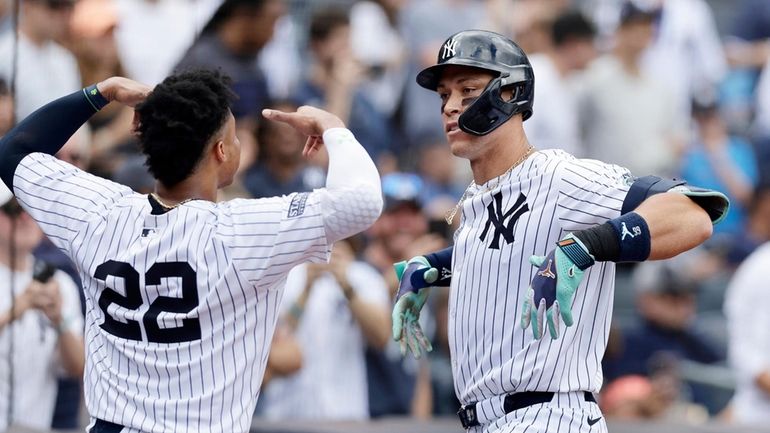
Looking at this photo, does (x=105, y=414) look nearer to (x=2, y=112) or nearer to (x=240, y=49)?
(x=2, y=112)

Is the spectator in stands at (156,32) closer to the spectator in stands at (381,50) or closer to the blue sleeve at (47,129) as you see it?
the spectator in stands at (381,50)

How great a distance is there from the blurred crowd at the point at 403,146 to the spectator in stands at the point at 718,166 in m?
0.02

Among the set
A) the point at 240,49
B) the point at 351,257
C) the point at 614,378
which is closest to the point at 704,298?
the point at 614,378

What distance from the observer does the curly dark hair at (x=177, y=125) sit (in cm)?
366

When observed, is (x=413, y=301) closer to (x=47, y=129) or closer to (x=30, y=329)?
(x=47, y=129)

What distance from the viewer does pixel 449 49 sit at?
13.6 ft

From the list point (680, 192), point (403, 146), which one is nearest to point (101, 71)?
point (403, 146)

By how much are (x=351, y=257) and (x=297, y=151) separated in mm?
717

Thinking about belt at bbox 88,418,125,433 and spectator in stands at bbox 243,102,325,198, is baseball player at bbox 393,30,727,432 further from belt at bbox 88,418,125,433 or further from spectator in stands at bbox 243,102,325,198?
spectator in stands at bbox 243,102,325,198

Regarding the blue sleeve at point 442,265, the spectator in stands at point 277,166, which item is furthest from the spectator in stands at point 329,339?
the blue sleeve at point 442,265

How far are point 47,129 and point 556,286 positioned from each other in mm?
1663

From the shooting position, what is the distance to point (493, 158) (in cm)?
419

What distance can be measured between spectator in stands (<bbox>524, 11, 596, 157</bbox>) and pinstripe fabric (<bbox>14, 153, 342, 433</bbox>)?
5551mm

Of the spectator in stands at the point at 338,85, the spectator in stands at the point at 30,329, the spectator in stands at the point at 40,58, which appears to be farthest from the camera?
the spectator in stands at the point at 338,85
